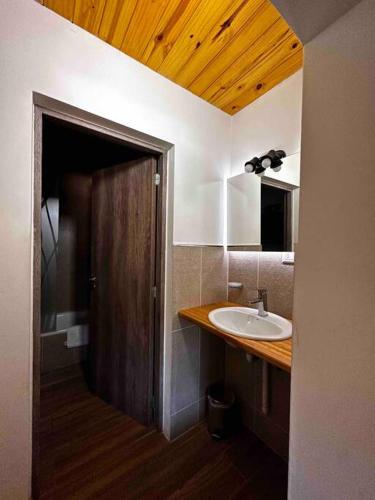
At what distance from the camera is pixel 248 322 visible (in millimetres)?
1418

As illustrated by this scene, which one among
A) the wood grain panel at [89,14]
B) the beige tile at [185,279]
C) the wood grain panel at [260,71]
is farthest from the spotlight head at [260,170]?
the wood grain panel at [89,14]

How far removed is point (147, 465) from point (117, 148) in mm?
2268

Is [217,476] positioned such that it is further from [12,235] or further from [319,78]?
[319,78]

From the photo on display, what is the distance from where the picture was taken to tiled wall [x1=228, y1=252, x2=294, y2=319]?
1.37m

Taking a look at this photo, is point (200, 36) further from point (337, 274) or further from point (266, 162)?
point (337, 274)

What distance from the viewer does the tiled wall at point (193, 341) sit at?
1459 mm

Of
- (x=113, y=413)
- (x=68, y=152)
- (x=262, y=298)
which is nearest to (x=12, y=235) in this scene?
(x=262, y=298)

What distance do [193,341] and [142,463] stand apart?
0.73 meters

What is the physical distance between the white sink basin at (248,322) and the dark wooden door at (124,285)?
481 millimetres

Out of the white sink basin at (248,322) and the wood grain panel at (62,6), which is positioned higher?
the wood grain panel at (62,6)

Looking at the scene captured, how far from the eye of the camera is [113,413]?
5.39ft

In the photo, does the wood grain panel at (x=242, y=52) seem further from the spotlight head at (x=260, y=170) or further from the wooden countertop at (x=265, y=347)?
the wooden countertop at (x=265, y=347)

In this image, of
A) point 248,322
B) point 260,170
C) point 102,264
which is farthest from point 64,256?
point 260,170

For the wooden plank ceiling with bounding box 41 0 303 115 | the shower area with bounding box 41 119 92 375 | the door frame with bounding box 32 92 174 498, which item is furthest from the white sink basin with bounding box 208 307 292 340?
the shower area with bounding box 41 119 92 375
